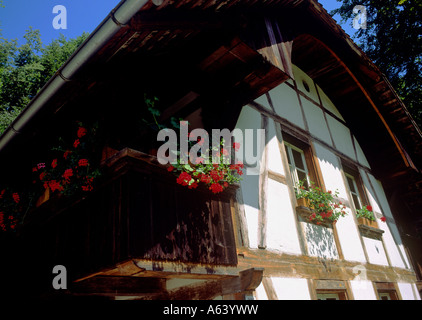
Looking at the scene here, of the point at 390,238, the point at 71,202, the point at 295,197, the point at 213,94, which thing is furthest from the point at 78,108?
the point at 390,238

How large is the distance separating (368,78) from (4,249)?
7202 millimetres

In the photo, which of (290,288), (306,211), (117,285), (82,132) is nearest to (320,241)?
(306,211)

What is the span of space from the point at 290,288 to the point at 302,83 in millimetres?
4328

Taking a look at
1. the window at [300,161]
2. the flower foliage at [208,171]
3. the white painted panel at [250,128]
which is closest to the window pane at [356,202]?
the window at [300,161]

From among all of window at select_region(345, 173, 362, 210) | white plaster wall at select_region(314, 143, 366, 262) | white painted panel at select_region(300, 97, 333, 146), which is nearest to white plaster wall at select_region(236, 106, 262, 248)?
white plaster wall at select_region(314, 143, 366, 262)

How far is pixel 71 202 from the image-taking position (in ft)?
10.3

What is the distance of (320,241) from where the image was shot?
182 inches

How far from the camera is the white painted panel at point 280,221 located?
154 inches

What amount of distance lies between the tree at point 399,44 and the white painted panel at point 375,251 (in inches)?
264

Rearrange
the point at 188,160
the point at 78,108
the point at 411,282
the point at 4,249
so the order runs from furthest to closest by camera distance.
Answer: the point at 411,282 < the point at 4,249 < the point at 78,108 < the point at 188,160

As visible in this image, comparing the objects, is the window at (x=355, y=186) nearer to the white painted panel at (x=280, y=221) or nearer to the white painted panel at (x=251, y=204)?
the white painted panel at (x=280, y=221)

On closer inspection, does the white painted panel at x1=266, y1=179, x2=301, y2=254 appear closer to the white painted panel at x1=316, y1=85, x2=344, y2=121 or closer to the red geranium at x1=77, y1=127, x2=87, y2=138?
the red geranium at x1=77, y1=127, x2=87, y2=138

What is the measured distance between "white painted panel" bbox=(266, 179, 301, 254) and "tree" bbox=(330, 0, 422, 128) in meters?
8.86
